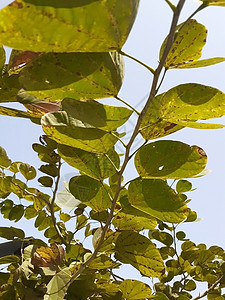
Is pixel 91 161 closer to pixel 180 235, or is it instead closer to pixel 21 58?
pixel 21 58

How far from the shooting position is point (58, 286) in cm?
45

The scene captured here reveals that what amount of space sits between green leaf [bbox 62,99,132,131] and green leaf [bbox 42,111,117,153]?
0.5 inches

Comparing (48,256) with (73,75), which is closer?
(73,75)

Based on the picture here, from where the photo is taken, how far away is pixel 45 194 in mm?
799

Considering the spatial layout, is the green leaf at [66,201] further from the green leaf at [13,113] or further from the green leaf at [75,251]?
the green leaf at [13,113]

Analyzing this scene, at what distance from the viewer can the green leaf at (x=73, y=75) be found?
0.30 meters

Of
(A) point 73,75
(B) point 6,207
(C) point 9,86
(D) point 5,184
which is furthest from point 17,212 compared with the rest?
(A) point 73,75

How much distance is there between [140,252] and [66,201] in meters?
0.24

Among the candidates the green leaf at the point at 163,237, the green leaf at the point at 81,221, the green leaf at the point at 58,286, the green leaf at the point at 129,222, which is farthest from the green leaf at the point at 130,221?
the green leaf at the point at 163,237

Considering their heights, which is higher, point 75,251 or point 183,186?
point 183,186

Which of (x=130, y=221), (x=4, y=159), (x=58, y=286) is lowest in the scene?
(x=58, y=286)

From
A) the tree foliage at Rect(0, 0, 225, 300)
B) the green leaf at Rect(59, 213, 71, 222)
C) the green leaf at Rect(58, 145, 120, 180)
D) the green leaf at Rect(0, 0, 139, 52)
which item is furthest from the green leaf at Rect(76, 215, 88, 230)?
the green leaf at Rect(0, 0, 139, 52)

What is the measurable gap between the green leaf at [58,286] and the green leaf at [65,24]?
323 mm

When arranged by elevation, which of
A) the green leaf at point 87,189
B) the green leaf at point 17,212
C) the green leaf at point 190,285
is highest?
the green leaf at point 17,212
